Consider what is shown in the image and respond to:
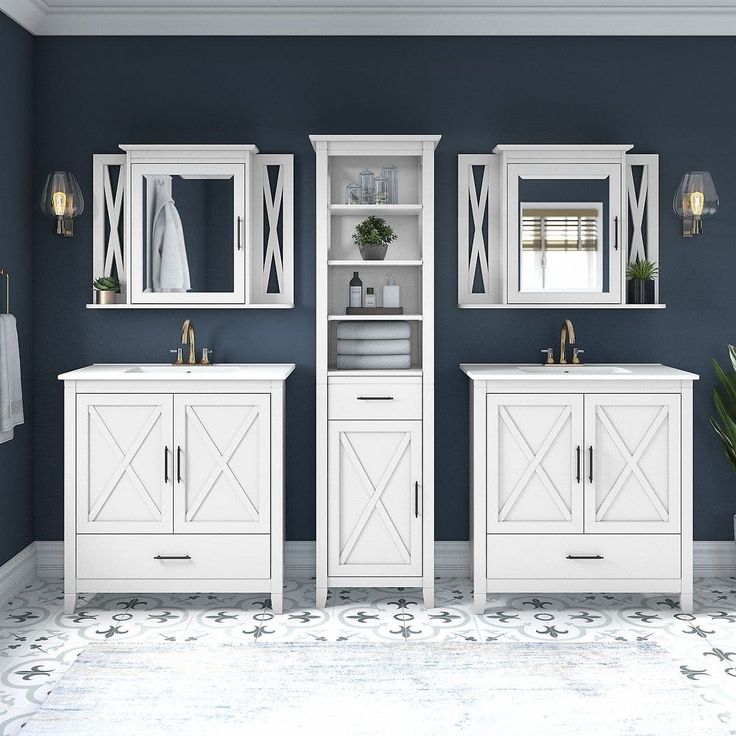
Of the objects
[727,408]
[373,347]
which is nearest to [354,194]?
[373,347]

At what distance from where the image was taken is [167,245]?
3682mm

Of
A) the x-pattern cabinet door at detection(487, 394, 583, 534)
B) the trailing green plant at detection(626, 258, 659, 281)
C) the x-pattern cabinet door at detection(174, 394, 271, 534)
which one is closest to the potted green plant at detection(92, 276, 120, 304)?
the x-pattern cabinet door at detection(174, 394, 271, 534)

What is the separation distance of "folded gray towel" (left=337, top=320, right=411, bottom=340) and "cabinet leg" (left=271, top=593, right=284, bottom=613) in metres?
1.11

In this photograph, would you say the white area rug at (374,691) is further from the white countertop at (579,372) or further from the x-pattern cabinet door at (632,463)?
the white countertop at (579,372)

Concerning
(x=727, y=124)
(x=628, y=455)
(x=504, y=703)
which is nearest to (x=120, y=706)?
(x=504, y=703)

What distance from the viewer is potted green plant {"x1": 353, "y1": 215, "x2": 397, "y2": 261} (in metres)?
3.55

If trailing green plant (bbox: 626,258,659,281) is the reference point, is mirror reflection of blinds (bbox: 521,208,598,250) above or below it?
above

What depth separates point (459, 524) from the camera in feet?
12.6

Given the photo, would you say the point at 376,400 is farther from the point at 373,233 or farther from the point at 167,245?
the point at 167,245

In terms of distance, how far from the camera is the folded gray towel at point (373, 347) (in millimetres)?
3469

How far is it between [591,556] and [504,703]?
933mm

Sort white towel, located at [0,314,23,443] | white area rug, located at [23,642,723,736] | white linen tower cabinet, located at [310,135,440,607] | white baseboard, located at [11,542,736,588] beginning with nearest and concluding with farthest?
white area rug, located at [23,642,723,736], white towel, located at [0,314,23,443], white linen tower cabinet, located at [310,135,440,607], white baseboard, located at [11,542,736,588]

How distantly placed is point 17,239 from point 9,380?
0.71 m

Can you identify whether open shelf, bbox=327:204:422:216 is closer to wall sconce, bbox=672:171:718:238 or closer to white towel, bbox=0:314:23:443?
wall sconce, bbox=672:171:718:238
